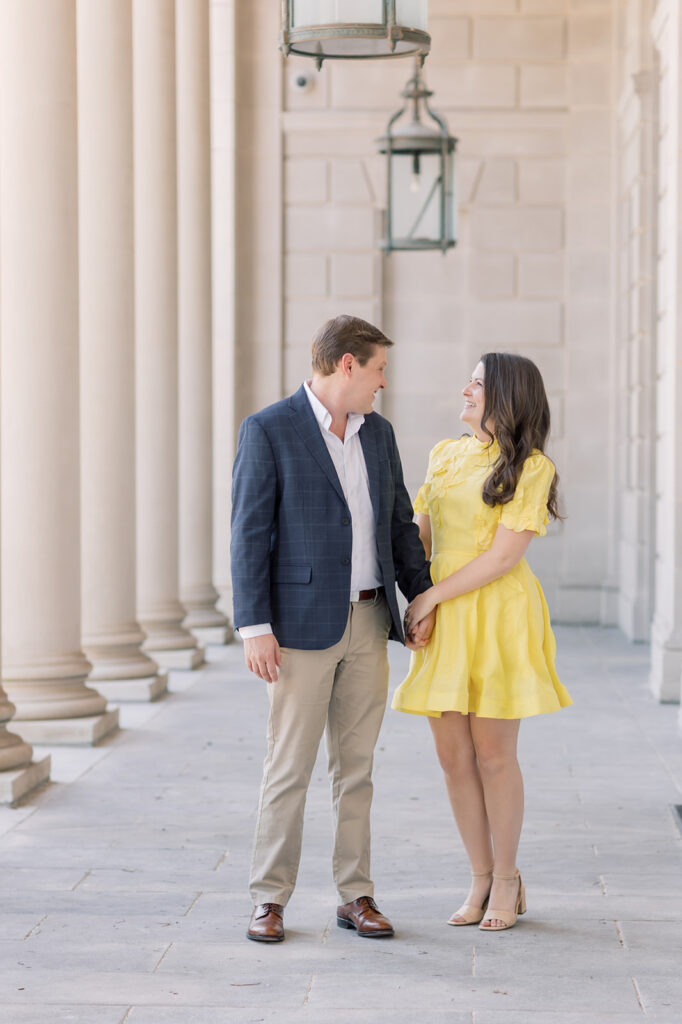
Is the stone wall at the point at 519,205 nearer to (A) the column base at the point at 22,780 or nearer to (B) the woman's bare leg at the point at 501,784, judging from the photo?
(A) the column base at the point at 22,780

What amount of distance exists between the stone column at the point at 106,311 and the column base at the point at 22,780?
8.98 ft

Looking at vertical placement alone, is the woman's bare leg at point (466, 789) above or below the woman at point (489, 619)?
below

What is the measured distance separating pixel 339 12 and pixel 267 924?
4.45 metres

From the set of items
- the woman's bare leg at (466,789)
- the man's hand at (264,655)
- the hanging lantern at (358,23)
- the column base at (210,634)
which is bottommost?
the column base at (210,634)

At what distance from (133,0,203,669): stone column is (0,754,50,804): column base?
15.7 ft

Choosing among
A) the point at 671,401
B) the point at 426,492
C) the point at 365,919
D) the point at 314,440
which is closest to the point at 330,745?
the point at 365,919

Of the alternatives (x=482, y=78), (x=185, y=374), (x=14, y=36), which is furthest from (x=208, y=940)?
(x=482, y=78)

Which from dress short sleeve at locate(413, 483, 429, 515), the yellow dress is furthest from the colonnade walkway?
dress short sleeve at locate(413, 483, 429, 515)

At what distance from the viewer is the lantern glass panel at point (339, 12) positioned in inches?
285

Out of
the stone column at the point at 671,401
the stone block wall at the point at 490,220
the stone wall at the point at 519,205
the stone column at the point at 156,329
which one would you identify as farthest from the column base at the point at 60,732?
the stone wall at the point at 519,205

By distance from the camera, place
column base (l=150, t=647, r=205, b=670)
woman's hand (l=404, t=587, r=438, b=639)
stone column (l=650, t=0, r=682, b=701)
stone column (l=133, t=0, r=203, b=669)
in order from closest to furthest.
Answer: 1. woman's hand (l=404, t=587, r=438, b=639)
2. stone column (l=650, t=0, r=682, b=701)
3. stone column (l=133, t=0, r=203, b=669)
4. column base (l=150, t=647, r=205, b=670)

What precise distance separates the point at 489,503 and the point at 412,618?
0.51 metres

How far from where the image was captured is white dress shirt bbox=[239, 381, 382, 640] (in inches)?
207

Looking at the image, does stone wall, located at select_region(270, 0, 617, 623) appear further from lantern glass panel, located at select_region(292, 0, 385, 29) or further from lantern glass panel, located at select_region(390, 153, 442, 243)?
lantern glass panel, located at select_region(292, 0, 385, 29)
